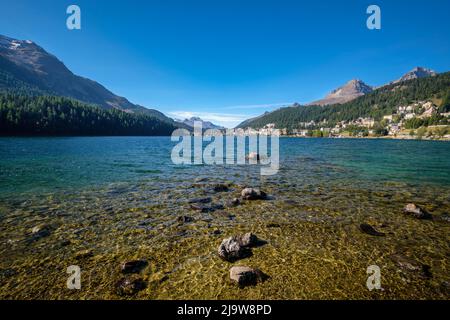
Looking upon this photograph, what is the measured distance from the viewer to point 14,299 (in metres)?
6.93

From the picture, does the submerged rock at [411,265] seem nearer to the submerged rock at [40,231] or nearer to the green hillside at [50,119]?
the submerged rock at [40,231]

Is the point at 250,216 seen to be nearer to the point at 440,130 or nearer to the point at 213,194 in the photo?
the point at 213,194

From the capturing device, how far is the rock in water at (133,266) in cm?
840

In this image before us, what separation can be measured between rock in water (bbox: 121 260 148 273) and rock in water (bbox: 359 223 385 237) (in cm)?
1168

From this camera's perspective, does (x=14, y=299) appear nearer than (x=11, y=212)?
Yes

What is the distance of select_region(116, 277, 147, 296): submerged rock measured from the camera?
7262mm

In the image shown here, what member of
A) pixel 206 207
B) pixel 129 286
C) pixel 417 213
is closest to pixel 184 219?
pixel 206 207

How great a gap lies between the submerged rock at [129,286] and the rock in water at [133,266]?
0.48 metres

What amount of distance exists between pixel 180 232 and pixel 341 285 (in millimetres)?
7850

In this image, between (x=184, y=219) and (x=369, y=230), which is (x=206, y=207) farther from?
(x=369, y=230)

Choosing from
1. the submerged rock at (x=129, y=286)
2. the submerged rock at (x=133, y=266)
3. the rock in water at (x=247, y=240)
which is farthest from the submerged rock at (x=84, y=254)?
the rock in water at (x=247, y=240)

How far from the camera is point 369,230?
38.9 ft

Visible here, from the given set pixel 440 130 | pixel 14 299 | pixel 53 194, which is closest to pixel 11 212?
pixel 53 194

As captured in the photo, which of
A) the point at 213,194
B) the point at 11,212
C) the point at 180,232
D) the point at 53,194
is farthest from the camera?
the point at 213,194
